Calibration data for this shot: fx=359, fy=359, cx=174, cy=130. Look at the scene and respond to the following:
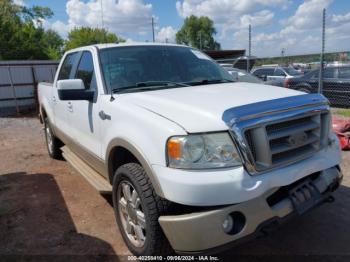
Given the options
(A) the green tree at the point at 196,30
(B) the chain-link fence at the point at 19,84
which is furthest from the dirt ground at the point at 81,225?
(A) the green tree at the point at 196,30

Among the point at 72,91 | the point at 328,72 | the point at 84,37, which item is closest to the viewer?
the point at 72,91

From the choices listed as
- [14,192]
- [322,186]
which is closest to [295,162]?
[322,186]

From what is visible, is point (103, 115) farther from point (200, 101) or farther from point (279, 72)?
point (279, 72)

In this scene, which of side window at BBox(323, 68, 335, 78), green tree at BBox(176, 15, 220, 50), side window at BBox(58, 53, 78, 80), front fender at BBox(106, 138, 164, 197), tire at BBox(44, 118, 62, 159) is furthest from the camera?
green tree at BBox(176, 15, 220, 50)

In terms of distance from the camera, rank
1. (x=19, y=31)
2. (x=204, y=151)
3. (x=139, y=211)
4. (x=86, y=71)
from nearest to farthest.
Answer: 1. (x=204, y=151)
2. (x=139, y=211)
3. (x=86, y=71)
4. (x=19, y=31)

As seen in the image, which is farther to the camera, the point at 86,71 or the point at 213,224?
the point at 86,71

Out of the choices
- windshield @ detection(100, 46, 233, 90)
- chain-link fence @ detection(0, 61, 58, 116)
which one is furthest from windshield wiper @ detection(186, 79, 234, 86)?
chain-link fence @ detection(0, 61, 58, 116)

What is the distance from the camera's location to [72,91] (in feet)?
12.0

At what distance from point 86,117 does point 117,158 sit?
2.67ft

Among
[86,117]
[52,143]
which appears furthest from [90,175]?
[52,143]

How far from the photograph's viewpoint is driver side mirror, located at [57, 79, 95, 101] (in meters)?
3.62

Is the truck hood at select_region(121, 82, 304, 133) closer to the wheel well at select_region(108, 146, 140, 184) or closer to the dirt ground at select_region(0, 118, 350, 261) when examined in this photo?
the wheel well at select_region(108, 146, 140, 184)

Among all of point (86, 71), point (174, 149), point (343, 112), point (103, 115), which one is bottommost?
point (343, 112)

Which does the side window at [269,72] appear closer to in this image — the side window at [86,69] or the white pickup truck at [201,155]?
the side window at [86,69]
